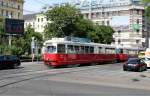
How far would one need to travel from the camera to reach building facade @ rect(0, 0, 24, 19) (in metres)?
126

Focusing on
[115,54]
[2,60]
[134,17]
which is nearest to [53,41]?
[2,60]

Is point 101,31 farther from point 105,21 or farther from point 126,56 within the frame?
point 105,21

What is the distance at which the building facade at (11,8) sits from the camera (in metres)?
126

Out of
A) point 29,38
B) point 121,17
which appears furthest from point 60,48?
point 121,17

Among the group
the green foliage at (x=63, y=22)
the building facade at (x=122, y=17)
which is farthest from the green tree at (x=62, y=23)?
the building facade at (x=122, y=17)

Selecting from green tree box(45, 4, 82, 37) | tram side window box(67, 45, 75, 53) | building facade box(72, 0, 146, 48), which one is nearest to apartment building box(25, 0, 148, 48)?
building facade box(72, 0, 146, 48)

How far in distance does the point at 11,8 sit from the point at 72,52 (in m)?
84.7

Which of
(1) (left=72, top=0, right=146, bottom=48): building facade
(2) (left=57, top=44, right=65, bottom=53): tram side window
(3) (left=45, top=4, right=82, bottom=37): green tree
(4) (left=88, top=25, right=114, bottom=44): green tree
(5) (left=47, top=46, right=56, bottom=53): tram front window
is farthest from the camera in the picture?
(1) (left=72, top=0, right=146, bottom=48): building facade

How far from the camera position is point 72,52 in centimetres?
4800

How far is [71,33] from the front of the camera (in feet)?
267

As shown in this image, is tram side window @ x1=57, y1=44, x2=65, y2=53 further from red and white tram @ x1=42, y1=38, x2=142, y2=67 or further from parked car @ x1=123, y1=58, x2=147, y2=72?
parked car @ x1=123, y1=58, x2=147, y2=72

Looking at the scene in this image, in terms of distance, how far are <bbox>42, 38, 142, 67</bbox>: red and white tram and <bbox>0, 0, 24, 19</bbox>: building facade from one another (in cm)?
6821

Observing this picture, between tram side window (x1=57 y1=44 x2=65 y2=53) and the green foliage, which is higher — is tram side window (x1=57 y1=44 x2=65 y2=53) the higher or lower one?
the lower one

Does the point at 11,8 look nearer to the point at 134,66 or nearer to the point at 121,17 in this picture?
the point at 121,17
